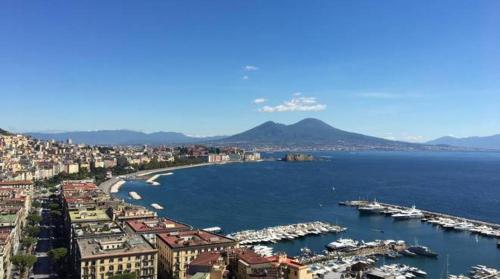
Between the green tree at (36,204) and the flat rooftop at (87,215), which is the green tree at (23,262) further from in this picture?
the green tree at (36,204)

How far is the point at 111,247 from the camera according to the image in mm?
23891

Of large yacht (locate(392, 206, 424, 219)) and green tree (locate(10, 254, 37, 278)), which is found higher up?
green tree (locate(10, 254, 37, 278))

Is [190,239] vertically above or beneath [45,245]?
above

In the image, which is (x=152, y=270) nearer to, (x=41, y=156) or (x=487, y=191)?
(x=487, y=191)

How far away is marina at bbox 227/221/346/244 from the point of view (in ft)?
130

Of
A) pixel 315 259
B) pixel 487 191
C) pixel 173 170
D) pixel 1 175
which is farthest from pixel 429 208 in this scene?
pixel 173 170

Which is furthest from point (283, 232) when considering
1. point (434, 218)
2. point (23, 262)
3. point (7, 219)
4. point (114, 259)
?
point (7, 219)

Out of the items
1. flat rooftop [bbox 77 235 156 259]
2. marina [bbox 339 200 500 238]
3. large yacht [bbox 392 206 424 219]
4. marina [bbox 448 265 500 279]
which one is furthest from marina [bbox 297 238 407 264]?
large yacht [bbox 392 206 424 219]

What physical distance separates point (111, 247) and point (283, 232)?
21.1 m

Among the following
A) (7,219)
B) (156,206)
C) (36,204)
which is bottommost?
(156,206)

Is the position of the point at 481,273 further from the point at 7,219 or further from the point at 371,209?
the point at 7,219

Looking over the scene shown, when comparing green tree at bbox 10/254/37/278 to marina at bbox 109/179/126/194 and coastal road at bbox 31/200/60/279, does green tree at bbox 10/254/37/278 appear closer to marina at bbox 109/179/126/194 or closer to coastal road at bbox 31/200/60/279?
coastal road at bbox 31/200/60/279

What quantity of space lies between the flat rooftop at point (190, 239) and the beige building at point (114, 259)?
4.93 feet

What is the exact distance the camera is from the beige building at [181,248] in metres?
24.3
